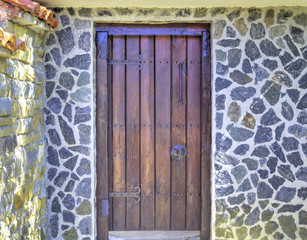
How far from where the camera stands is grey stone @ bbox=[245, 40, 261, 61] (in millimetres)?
3975

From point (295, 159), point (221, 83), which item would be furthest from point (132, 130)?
point (295, 159)

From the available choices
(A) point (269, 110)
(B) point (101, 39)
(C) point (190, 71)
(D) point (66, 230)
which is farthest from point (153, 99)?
(D) point (66, 230)

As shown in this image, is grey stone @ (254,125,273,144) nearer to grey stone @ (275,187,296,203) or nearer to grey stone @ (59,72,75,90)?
grey stone @ (275,187,296,203)

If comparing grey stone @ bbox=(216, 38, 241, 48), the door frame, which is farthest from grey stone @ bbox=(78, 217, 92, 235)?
grey stone @ bbox=(216, 38, 241, 48)

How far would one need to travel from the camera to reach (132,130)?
13.8ft

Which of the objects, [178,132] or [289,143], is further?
[178,132]

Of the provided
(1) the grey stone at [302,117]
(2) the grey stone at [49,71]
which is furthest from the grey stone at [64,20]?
(1) the grey stone at [302,117]

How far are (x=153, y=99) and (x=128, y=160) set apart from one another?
724 mm

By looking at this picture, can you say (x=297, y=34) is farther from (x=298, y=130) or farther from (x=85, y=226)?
(x=85, y=226)

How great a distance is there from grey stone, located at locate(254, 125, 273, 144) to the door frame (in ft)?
1.61

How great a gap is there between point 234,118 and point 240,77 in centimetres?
43

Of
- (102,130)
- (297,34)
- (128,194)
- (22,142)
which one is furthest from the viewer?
(128,194)

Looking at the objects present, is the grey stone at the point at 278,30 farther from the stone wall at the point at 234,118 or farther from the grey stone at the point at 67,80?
the grey stone at the point at 67,80

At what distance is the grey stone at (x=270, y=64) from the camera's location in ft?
13.1
